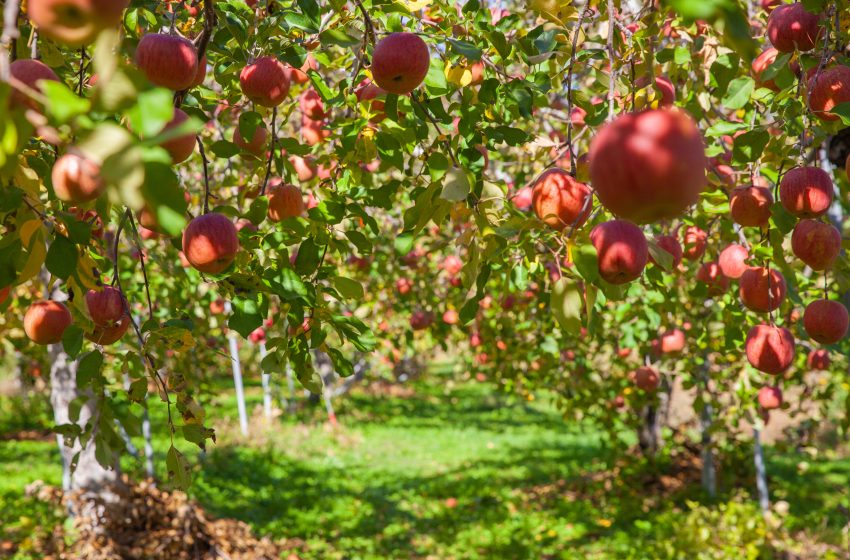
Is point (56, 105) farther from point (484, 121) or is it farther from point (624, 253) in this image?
point (484, 121)

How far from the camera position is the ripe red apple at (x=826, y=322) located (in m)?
1.94

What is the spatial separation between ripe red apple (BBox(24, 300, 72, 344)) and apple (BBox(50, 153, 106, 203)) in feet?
3.07

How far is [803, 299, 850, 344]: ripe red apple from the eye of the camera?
1943mm

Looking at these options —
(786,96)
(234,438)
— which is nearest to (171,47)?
(786,96)

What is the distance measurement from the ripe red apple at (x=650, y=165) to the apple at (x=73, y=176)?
70 centimetres

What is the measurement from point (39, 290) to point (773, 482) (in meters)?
7.81

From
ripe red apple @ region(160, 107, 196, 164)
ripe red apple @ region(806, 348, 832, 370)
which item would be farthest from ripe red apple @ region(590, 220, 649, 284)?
ripe red apple @ region(806, 348, 832, 370)

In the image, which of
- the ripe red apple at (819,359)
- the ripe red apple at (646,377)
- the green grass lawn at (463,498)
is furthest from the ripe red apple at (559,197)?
the green grass lawn at (463,498)

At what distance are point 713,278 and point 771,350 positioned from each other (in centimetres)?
74

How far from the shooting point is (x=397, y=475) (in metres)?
9.56

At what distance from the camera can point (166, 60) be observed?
1.32 meters

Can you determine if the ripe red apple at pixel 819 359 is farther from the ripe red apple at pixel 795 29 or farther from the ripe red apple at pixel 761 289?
the ripe red apple at pixel 795 29

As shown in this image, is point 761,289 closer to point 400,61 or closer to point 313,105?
point 400,61

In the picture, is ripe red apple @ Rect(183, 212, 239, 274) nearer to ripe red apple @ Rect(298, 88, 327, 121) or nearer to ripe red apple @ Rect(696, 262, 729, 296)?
ripe red apple @ Rect(298, 88, 327, 121)
